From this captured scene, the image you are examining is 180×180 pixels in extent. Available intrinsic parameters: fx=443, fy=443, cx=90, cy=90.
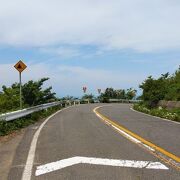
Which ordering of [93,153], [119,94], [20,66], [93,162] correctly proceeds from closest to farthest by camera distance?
[93,162] < [93,153] < [20,66] < [119,94]

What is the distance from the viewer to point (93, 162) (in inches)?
374

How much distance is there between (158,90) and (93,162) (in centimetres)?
2749

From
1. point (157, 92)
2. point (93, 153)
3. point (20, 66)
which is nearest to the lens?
point (93, 153)

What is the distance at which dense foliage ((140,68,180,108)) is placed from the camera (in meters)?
34.2

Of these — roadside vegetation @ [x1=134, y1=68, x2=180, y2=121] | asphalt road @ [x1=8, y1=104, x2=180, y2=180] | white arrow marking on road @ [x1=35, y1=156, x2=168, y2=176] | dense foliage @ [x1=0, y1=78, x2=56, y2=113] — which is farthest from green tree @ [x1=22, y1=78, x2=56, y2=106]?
white arrow marking on road @ [x1=35, y1=156, x2=168, y2=176]

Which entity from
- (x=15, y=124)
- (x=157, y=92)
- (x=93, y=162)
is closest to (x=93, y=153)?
(x=93, y=162)

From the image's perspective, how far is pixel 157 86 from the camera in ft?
123

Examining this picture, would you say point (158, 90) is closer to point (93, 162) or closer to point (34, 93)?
point (34, 93)

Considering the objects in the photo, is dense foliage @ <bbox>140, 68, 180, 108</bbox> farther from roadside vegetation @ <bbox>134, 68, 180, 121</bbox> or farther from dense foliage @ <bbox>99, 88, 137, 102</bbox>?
dense foliage @ <bbox>99, 88, 137, 102</bbox>

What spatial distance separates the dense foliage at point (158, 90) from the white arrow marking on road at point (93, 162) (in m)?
23.5

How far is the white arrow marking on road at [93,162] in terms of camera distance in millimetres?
8852

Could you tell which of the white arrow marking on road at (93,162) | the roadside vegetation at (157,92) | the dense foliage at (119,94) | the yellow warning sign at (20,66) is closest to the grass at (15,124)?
the yellow warning sign at (20,66)

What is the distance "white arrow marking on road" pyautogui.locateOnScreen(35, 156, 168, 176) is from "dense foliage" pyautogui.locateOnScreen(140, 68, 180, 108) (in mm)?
23541

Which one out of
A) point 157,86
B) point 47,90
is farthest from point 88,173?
point 47,90
